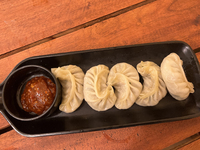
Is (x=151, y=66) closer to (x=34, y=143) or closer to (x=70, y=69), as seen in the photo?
(x=70, y=69)

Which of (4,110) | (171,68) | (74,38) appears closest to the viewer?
(4,110)

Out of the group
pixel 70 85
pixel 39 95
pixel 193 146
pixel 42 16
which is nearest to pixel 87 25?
pixel 42 16

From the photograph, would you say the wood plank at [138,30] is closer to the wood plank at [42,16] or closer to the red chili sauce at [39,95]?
the wood plank at [42,16]

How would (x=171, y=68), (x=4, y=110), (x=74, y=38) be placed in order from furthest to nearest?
(x=74, y=38) → (x=171, y=68) → (x=4, y=110)

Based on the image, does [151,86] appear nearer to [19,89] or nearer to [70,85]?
[70,85]

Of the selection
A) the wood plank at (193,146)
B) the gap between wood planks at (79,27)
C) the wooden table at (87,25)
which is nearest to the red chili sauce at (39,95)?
the wooden table at (87,25)

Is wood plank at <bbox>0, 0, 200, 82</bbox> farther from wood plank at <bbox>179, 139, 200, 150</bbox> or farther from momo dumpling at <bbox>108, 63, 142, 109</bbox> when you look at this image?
wood plank at <bbox>179, 139, 200, 150</bbox>

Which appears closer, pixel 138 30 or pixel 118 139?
pixel 118 139

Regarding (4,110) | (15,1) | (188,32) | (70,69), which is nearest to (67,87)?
(70,69)
